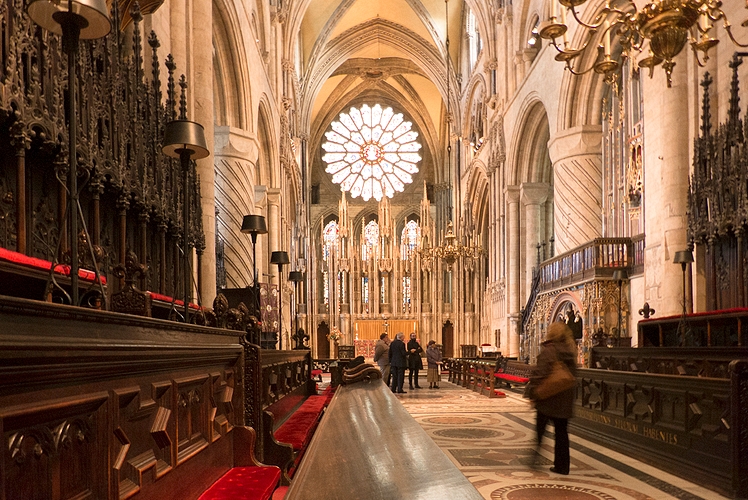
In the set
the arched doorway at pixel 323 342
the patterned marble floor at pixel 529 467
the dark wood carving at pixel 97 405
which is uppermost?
the dark wood carving at pixel 97 405

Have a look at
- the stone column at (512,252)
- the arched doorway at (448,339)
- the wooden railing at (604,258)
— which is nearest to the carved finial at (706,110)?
the wooden railing at (604,258)

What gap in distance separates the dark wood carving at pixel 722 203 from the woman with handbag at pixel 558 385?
4.85 metres

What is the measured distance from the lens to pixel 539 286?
1853 cm

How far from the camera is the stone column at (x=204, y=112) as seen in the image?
396 inches

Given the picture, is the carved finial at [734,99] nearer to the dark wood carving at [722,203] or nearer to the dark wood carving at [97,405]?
the dark wood carving at [722,203]

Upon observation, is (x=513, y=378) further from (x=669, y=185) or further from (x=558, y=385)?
(x=558, y=385)

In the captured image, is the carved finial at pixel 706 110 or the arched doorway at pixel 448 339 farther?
the arched doorway at pixel 448 339

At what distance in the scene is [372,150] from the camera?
1502 inches

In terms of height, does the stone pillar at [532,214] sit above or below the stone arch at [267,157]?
→ below

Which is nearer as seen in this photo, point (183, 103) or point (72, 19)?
point (72, 19)

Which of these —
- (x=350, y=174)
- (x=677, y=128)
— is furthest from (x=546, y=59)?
(x=350, y=174)

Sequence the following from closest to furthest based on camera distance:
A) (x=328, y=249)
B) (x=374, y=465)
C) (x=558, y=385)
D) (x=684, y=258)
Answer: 1. (x=374, y=465)
2. (x=558, y=385)
3. (x=684, y=258)
4. (x=328, y=249)

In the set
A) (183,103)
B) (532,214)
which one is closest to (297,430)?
(183,103)

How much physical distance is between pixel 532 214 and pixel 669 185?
35.5 ft
